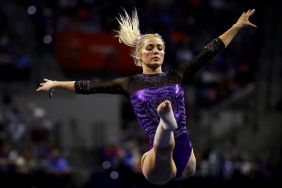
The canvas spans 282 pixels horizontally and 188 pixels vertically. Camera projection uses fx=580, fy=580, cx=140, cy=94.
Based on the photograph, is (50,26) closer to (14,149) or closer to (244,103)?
(14,149)

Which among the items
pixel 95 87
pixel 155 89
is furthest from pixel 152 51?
pixel 95 87

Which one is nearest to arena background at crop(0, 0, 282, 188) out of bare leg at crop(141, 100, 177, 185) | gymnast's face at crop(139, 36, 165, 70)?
bare leg at crop(141, 100, 177, 185)

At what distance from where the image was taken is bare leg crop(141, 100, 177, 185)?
4941mm

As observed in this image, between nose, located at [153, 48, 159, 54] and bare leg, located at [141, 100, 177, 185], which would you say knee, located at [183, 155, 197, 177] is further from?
nose, located at [153, 48, 159, 54]

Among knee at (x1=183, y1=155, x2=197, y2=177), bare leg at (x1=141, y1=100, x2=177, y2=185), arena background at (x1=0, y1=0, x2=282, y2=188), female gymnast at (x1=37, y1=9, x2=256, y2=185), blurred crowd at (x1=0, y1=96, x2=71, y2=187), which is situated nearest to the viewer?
bare leg at (x1=141, y1=100, x2=177, y2=185)

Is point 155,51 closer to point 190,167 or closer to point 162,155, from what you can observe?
point 162,155

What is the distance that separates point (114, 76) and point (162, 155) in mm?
8537

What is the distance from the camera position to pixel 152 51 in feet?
18.7

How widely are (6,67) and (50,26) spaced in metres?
1.54

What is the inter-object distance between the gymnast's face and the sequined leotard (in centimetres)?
14

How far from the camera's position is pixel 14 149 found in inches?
476

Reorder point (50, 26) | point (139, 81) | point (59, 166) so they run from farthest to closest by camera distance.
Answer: point (50, 26) < point (59, 166) < point (139, 81)

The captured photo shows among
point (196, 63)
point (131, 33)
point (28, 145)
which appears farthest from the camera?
point (28, 145)

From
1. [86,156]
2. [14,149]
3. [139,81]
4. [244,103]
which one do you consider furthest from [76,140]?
[139,81]
